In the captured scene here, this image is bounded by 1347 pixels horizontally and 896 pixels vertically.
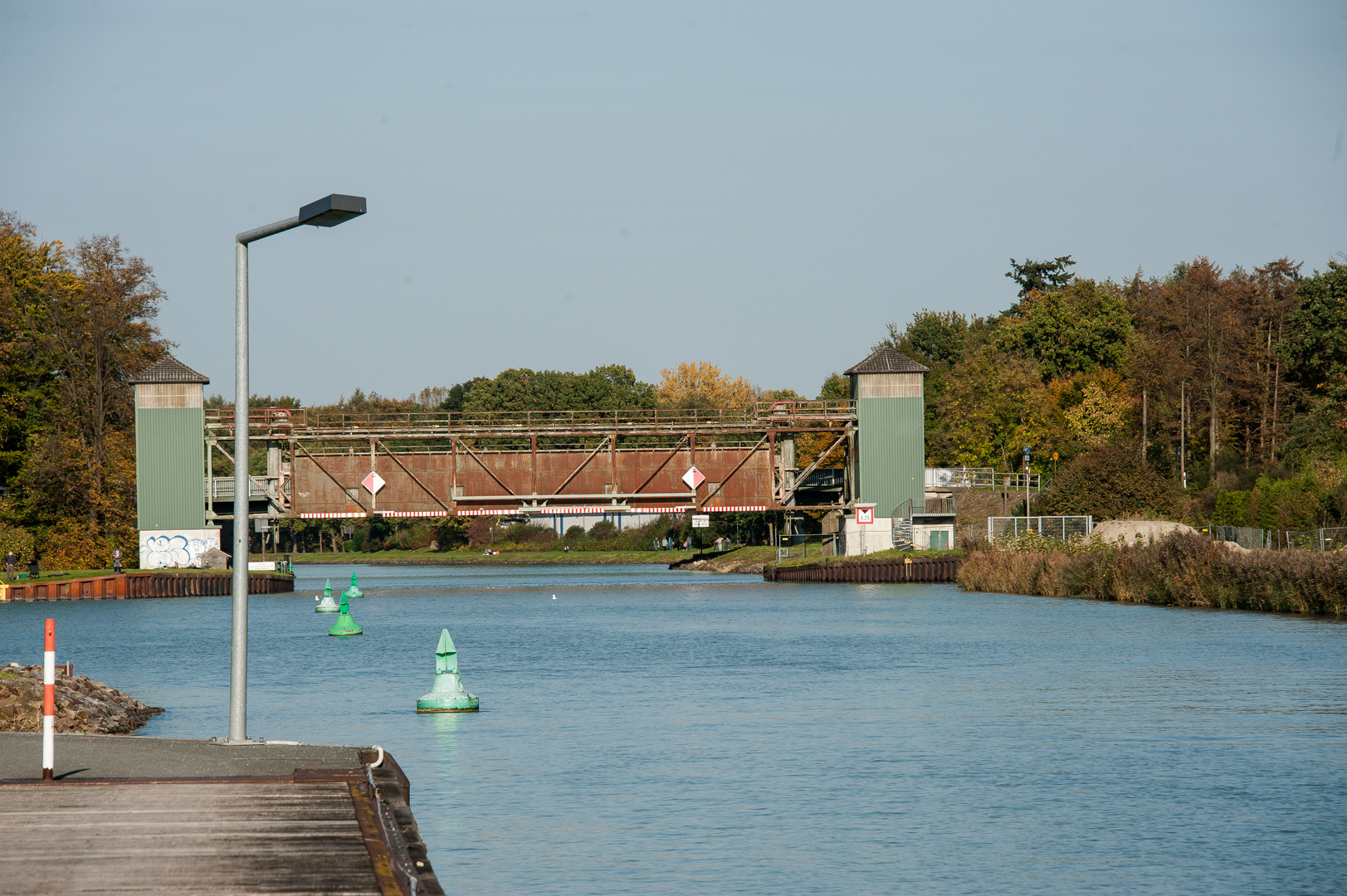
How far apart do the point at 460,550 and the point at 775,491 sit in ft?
203

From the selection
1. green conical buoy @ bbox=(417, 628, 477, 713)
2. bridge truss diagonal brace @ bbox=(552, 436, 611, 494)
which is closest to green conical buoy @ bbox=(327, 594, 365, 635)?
green conical buoy @ bbox=(417, 628, 477, 713)

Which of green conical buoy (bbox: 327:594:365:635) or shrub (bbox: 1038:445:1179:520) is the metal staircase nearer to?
shrub (bbox: 1038:445:1179:520)

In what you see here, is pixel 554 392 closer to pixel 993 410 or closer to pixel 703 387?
pixel 703 387

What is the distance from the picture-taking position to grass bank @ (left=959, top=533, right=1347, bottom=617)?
137 feet

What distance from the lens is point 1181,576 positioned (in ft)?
156

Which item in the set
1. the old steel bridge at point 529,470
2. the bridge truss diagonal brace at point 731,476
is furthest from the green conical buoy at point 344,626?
the bridge truss diagonal brace at point 731,476

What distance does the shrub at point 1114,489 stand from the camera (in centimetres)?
6412

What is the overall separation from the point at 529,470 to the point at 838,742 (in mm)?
54751

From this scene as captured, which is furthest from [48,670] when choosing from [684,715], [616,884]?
[684,715]

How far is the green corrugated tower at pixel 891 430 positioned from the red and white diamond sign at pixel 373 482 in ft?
81.9

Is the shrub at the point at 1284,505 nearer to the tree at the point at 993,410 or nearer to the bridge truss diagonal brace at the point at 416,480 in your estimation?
the tree at the point at 993,410

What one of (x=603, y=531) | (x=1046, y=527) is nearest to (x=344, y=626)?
(x=1046, y=527)

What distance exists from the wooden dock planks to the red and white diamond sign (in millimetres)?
61683

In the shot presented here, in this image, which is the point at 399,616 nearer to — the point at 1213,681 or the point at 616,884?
the point at 1213,681
